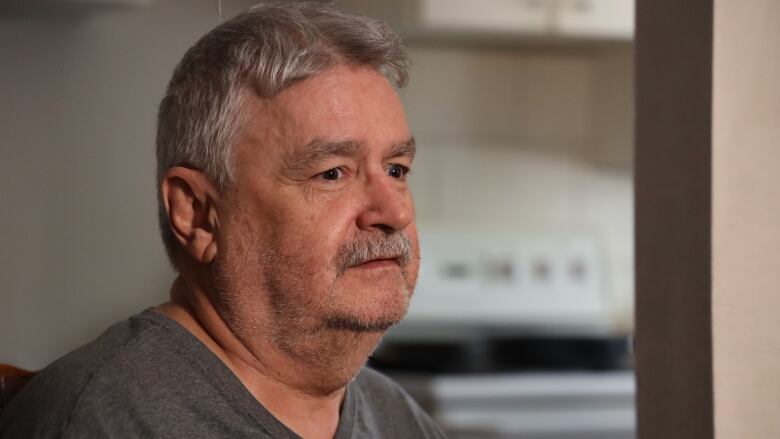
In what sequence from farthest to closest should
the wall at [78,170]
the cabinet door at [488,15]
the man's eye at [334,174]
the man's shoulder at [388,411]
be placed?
the cabinet door at [488,15] → the wall at [78,170] → the man's shoulder at [388,411] → the man's eye at [334,174]

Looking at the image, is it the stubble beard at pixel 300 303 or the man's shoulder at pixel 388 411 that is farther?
the man's shoulder at pixel 388 411

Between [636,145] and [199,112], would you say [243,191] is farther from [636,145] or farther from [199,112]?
[636,145]

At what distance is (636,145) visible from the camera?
1126 mm

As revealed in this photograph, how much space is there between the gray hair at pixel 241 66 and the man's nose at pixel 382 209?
0.14 metres

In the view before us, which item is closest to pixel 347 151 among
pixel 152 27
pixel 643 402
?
pixel 643 402

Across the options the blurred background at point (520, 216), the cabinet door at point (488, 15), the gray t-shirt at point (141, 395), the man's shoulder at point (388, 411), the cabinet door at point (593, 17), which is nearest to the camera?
the gray t-shirt at point (141, 395)

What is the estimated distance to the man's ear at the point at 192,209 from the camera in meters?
1.03

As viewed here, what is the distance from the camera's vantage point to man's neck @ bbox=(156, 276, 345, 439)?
103 cm

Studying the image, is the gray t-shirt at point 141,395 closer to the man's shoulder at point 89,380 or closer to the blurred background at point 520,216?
the man's shoulder at point 89,380

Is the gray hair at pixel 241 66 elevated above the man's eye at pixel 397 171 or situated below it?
above

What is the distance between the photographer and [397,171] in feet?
3.58

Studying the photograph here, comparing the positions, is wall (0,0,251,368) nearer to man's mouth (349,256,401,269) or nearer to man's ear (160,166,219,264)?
man's ear (160,166,219,264)

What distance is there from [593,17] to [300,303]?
2.57m

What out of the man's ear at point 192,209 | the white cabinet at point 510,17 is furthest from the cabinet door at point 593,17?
the man's ear at point 192,209
